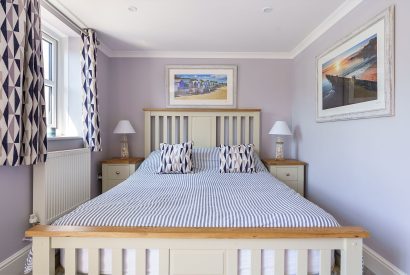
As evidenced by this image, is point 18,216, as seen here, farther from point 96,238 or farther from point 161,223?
point 161,223

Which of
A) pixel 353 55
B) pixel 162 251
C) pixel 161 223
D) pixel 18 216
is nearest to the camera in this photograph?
pixel 162 251

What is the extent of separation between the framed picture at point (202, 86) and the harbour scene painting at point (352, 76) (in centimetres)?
129

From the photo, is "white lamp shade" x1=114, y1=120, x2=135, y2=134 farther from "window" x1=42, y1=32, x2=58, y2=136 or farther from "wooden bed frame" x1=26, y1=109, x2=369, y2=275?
"wooden bed frame" x1=26, y1=109, x2=369, y2=275

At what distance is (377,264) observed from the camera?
180 cm

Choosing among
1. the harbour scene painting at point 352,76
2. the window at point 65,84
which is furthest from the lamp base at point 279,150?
the window at point 65,84

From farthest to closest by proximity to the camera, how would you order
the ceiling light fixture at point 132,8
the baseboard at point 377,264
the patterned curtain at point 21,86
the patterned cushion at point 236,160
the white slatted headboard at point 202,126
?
the white slatted headboard at point 202,126 → the patterned cushion at point 236,160 → the ceiling light fixture at point 132,8 → the baseboard at point 377,264 → the patterned curtain at point 21,86

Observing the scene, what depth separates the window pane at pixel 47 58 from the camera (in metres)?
2.61

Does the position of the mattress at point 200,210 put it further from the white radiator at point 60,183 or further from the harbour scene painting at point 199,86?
the harbour scene painting at point 199,86

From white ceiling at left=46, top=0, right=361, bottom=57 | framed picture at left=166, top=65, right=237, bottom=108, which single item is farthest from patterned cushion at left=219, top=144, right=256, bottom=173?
white ceiling at left=46, top=0, right=361, bottom=57

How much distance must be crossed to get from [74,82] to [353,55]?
2.83 metres

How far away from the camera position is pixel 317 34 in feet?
9.18

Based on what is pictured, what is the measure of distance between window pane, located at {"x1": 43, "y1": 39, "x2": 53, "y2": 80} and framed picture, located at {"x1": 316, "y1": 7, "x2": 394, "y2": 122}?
9.62 feet

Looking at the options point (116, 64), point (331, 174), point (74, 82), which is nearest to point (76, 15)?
point (74, 82)

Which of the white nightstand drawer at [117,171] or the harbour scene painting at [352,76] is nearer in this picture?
the harbour scene painting at [352,76]
